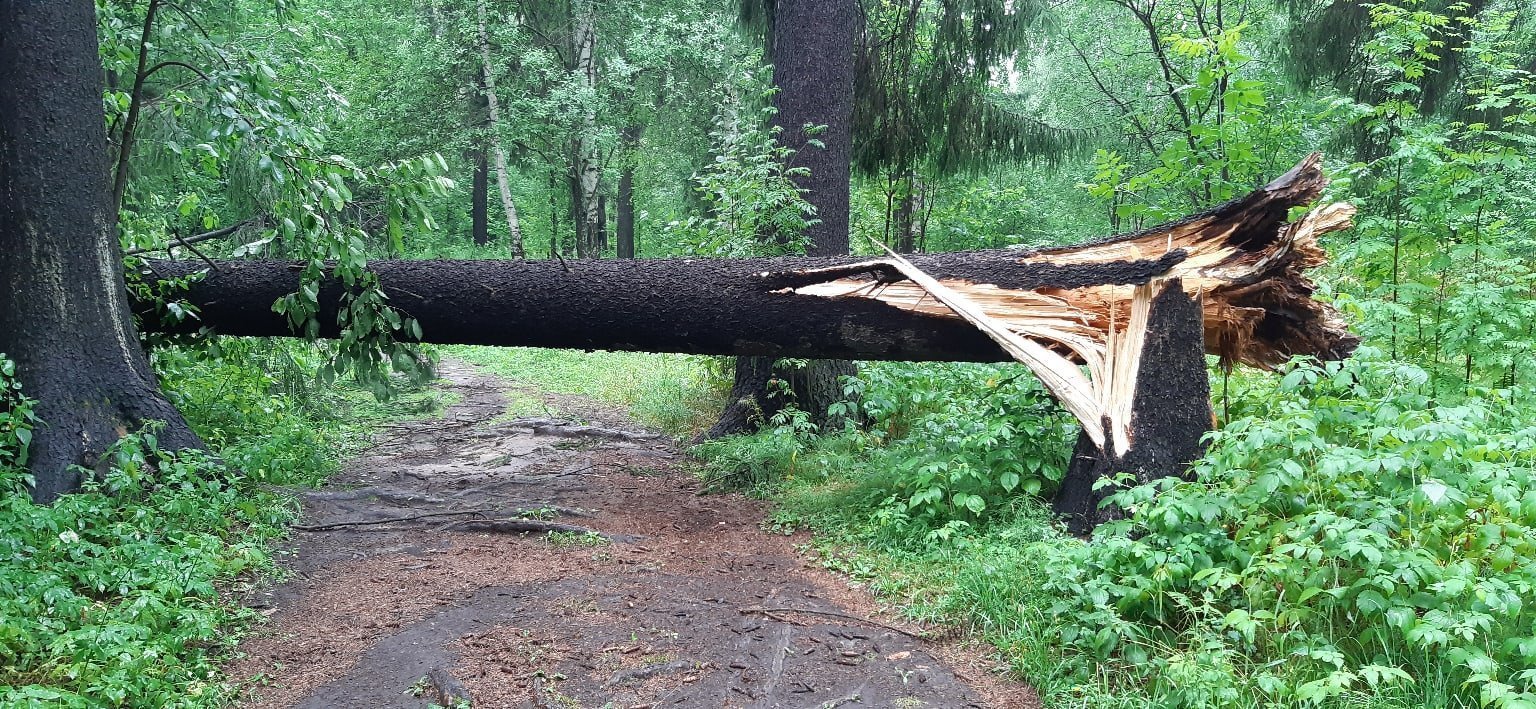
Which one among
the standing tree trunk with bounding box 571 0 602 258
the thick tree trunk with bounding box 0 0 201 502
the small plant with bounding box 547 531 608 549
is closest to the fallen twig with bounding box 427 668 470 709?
the small plant with bounding box 547 531 608 549

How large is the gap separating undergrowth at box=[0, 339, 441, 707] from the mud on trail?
21 centimetres

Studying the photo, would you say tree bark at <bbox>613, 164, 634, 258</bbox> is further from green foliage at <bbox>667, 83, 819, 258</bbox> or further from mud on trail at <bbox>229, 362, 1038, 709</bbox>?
mud on trail at <bbox>229, 362, 1038, 709</bbox>

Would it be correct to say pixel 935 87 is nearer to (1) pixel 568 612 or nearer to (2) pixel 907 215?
(2) pixel 907 215

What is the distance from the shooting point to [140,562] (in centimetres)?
366

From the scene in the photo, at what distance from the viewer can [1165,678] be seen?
2869 mm

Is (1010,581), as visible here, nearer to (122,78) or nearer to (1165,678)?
(1165,678)

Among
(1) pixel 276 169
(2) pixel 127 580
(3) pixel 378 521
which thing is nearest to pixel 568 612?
(2) pixel 127 580

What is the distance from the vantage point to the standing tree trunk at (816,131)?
7.34 metres

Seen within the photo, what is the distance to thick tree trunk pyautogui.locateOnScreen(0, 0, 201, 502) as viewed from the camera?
4453 millimetres

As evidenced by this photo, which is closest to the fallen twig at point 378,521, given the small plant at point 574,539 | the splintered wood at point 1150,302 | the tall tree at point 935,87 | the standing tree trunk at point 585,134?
the small plant at point 574,539

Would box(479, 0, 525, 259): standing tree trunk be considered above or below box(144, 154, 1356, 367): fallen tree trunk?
above

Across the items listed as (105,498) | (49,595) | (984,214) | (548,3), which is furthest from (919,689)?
(548,3)

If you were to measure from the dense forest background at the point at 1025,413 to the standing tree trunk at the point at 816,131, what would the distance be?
0.43 ft

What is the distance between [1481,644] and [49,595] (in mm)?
4989
